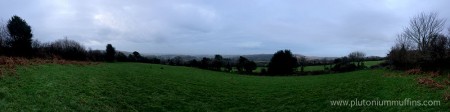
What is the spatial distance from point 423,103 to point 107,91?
1852 cm

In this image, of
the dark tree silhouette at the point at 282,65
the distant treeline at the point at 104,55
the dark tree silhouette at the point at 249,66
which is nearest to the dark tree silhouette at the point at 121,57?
the distant treeline at the point at 104,55

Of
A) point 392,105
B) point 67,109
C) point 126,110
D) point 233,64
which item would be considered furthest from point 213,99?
point 233,64

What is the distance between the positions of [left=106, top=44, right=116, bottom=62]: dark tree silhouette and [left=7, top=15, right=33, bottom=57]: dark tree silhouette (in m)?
25.6

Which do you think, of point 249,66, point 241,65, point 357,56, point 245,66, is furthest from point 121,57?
point 357,56

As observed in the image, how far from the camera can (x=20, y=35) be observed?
4838 centimetres

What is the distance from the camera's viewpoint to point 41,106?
1284 centimetres

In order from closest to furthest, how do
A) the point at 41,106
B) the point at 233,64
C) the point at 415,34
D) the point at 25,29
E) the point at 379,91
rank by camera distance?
the point at 41,106 < the point at 379,91 < the point at 25,29 < the point at 415,34 < the point at 233,64

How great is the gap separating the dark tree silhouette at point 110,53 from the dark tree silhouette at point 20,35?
25.6m

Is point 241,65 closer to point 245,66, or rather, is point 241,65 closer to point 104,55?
point 245,66

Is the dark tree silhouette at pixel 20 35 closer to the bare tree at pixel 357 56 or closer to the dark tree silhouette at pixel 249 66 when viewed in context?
the dark tree silhouette at pixel 249 66

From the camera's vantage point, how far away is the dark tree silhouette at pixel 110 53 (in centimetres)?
7481

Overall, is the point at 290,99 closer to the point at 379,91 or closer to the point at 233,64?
the point at 379,91

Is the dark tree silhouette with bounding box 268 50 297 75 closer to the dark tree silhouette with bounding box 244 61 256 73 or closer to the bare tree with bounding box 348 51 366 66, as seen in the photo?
the dark tree silhouette with bounding box 244 61 256 73

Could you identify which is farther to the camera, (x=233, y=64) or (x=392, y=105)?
(x=233, y=64)
